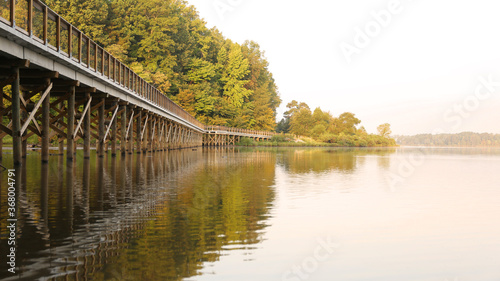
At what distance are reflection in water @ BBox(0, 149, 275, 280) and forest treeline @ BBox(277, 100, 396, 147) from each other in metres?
87.2

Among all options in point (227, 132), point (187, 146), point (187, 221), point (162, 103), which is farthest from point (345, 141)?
point (187, 221)

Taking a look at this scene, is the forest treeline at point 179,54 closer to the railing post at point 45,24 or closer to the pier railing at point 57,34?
the pier railing at point 57,34

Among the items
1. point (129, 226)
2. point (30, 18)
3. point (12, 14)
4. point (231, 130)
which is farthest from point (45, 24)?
point (231, 130)

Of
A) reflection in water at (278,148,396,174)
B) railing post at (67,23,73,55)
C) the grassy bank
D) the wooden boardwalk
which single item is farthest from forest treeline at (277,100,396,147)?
railing post at (67,23,73,55)

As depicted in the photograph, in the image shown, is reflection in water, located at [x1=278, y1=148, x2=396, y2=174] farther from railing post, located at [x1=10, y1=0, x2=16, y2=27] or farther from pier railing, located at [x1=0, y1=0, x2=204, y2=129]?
railing post, located at [x1=10, y1=0, x2=16, y2=27]

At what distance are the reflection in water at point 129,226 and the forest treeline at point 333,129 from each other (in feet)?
286

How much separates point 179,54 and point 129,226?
72.8m

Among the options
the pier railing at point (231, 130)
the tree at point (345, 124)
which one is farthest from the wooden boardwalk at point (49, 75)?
the tree at point (345, 124)

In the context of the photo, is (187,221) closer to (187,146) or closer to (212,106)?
(187,146)

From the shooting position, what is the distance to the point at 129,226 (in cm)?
670

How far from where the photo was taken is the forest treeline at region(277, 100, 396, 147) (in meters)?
97.8

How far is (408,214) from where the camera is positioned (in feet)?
28.1

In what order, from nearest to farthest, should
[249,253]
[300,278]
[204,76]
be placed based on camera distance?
1. [300,278]
2. [249,253]
3. [204,76]

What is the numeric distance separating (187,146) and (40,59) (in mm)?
41550
